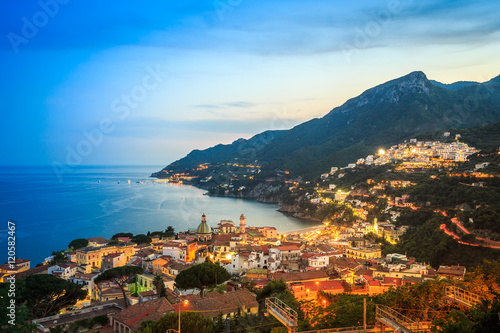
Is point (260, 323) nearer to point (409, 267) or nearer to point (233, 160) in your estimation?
point (409, 267)

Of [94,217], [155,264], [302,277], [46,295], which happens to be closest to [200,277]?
[302,277]

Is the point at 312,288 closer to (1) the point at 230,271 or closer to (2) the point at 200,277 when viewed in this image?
(2) the point at 200,277

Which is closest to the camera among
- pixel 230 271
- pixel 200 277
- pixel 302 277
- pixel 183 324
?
pixel 183 324

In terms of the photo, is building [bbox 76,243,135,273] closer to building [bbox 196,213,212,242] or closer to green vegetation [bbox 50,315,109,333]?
building [bbox 196,213,212,242]

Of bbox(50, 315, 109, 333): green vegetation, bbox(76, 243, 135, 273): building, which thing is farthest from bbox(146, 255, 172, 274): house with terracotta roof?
bbox(50, 315, 109, 333): green vegetation

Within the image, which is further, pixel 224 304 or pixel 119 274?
pixel 119 274

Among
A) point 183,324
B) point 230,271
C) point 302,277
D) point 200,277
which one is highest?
point 183,324
